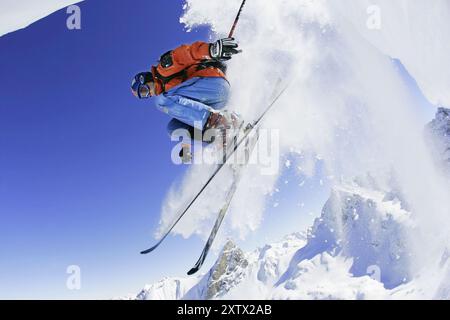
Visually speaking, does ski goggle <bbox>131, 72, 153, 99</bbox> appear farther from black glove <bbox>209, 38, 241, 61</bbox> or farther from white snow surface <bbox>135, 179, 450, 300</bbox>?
white snow surface <bbox>135, 179, 450, 300</bbox>

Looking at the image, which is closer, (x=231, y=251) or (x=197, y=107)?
(x=197, y=107)

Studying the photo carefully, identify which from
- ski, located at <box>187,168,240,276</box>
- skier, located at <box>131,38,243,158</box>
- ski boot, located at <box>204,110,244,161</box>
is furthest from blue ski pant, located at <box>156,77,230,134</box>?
ski, located at <box>187,168,240,276</box>

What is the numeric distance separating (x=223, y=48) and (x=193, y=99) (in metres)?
0.84

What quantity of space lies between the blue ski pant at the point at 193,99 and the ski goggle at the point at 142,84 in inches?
8.8

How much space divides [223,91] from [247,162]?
1863 millimetres

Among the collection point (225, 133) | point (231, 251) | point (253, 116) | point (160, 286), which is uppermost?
point (253, 116)

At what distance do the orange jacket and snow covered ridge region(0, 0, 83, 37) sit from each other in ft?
9.10

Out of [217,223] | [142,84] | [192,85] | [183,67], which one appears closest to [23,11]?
[142,84]

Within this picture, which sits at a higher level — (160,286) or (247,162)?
(247,162)
